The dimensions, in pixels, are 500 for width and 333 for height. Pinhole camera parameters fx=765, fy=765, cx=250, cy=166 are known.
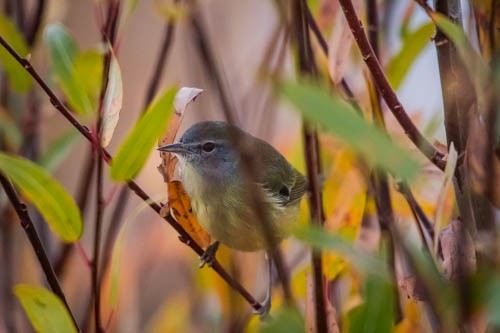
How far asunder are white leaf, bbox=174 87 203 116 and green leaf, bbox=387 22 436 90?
0.86ft

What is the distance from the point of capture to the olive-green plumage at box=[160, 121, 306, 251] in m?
1.16

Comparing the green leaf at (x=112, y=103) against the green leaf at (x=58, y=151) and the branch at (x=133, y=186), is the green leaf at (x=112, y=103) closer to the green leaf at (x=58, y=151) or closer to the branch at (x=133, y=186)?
the branch at (x=133, y=186)

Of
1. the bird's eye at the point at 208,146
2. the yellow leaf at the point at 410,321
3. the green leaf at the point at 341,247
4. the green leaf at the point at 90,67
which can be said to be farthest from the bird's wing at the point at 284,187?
the green leaf at the point at 341,247

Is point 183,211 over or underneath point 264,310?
over

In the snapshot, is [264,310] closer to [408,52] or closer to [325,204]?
[325,204]

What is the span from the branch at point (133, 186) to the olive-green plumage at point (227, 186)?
30cm

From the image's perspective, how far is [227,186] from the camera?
125 centimetres

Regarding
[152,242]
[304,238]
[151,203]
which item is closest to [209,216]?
[152,242]

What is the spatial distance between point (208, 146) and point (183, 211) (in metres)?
0.45

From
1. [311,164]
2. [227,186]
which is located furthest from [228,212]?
[311,164]

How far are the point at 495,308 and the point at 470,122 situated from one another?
29cm

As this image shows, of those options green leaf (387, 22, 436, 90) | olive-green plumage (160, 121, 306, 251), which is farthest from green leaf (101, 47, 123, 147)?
olive-green plumage (160, 121, 306, 251)

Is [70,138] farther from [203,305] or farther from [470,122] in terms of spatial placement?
[470,122]

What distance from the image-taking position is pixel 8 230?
3.83ft
